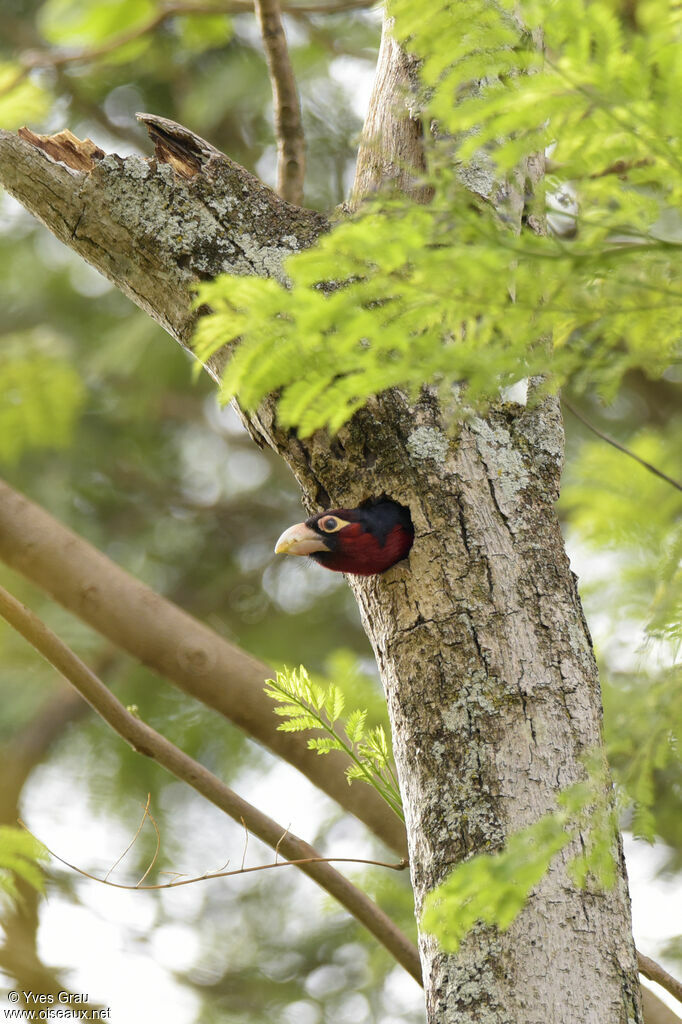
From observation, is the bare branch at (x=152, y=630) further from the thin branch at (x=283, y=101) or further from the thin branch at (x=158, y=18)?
the thin branch at (x=158, y=18)

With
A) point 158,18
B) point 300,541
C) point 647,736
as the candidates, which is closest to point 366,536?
point 300,541

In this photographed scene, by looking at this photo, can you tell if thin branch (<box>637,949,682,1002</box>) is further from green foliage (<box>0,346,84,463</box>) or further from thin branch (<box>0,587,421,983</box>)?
green foliage (<box>0,346,84,463</box>)

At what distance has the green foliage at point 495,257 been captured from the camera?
1.12 meters

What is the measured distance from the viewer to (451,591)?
192cm

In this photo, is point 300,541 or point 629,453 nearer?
point 629,453

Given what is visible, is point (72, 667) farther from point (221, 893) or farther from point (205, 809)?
point (221, 893)

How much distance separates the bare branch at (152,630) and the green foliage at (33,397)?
54.0 inches

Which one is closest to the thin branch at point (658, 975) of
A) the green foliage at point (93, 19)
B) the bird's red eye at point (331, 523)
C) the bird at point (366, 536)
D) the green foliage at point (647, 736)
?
the green foliage at point (647, 736)

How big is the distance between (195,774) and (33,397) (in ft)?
9.17

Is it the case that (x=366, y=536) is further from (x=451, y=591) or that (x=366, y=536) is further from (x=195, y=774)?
(x=195, y=774)

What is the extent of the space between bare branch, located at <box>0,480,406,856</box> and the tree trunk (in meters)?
0.86

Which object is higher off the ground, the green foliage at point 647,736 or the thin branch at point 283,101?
the thin branch at point 283,101

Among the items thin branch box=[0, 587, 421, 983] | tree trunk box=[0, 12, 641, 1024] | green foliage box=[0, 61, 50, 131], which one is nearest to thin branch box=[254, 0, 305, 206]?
tree trunk box=[0, 12, 641, 1024]

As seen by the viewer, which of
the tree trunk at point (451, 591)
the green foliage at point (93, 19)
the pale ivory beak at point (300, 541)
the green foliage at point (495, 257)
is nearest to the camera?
the green foliage at point (495, 257)
